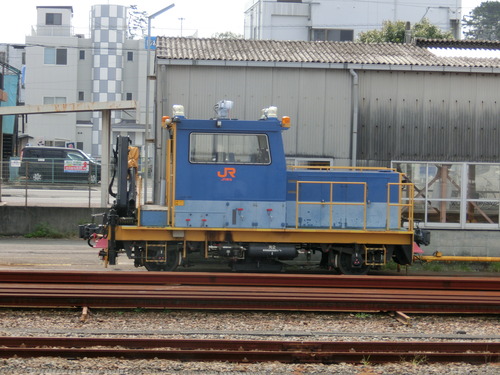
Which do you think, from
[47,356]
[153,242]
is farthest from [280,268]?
→ [47,356]

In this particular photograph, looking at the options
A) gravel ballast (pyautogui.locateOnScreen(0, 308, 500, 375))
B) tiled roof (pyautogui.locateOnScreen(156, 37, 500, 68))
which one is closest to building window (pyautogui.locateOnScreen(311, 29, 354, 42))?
tiled roof (pyautogui.locateOnScreen(156, 37, 500, 68))

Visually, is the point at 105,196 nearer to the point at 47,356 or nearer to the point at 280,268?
the point at 280,268

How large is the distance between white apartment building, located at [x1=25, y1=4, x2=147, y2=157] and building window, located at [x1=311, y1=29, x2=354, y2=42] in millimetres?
17282

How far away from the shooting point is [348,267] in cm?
1531

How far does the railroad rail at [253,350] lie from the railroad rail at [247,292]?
2.29m

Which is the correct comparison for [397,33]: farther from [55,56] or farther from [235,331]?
[235,331]

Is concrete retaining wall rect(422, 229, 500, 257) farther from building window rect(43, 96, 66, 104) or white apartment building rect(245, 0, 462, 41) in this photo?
building window rect(43, 96, 66, 104)

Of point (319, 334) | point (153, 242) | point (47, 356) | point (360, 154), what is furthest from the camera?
point (360, 154)

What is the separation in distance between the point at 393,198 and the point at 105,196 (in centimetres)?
1060

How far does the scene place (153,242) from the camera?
1460 cm

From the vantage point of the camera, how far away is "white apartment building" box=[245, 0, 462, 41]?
62.8 meters

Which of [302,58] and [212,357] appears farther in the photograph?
[302,58]

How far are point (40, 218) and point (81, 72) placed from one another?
47.1 metres

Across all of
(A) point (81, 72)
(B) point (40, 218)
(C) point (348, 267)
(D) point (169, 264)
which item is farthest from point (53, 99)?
(C) point (348, 267)
